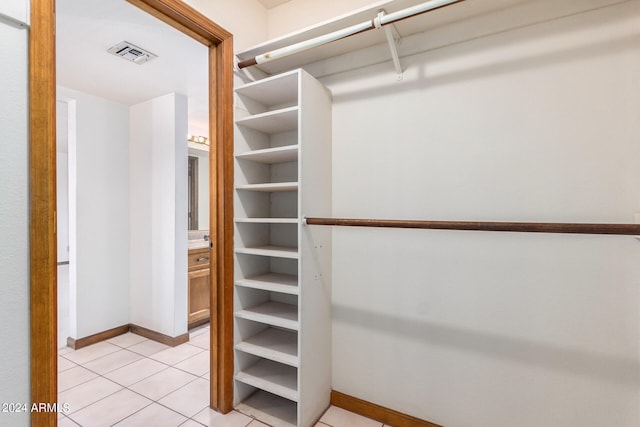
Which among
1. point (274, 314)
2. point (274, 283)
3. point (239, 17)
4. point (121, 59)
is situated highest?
point (239, 17)

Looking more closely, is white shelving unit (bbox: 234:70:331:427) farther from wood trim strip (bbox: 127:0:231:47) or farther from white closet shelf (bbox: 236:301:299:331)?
wood trim strip (bbox: 127:0:231:47)

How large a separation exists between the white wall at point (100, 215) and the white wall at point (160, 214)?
0.10m

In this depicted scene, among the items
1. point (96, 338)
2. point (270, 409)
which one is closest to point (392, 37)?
point (270, 409)

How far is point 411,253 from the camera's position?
5.11 ft

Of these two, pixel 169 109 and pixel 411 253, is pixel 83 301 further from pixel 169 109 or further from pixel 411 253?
pixel 411 253

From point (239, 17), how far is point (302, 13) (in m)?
0.41

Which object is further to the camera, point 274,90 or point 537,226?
point 274,90

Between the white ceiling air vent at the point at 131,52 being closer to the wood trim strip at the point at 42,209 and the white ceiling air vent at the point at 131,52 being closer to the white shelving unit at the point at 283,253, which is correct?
the white shelving unit at the point at 283,253

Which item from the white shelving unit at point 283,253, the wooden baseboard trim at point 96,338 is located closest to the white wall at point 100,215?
the wooden baseboard trim at point 96,338

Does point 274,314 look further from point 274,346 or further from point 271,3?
point 271,3

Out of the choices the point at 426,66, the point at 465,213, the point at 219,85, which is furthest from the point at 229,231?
the point at 426,66

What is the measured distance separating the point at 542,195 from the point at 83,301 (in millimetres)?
3504

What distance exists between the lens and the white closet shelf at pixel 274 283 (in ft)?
5.03

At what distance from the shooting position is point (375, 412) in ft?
5.36
